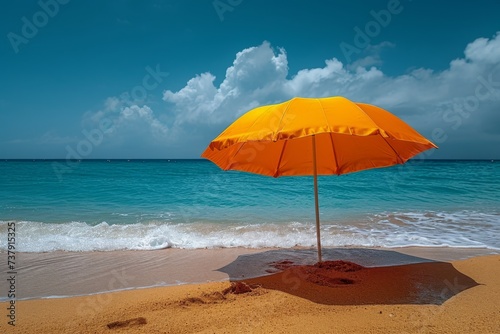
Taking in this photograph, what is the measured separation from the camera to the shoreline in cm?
446

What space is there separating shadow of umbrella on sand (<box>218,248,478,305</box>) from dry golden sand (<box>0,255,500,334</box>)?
13 mm

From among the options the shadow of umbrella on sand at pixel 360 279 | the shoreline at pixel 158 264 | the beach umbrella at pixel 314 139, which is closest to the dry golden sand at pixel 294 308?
the shadow of umbrella on sand at pixel 360 279

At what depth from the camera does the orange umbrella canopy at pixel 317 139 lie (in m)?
3.25

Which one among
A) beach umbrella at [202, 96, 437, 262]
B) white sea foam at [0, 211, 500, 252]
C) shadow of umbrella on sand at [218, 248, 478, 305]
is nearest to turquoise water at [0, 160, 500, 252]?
white sea foam at [0, 211, 500, 252]

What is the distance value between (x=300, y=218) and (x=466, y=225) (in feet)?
15.6

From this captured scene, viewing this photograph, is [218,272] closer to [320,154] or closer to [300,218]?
[320,154]

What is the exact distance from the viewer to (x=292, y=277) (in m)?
4.27

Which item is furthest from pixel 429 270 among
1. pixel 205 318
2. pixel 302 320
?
pixel 205 318

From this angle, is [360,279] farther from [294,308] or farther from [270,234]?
[270,234]

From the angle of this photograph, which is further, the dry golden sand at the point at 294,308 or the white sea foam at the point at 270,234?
the white sea foam at the point at 270,234

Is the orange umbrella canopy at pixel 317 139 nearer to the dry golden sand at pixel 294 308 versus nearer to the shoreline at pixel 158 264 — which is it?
the shoreline at pixel 158 264

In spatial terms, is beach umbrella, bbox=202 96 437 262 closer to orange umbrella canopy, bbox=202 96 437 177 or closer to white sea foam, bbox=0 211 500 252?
orange umbrella canopy, bbox=202 96 437 177

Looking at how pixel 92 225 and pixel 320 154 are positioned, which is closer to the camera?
pixel 320 154

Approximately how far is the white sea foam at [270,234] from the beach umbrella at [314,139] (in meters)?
2.26
